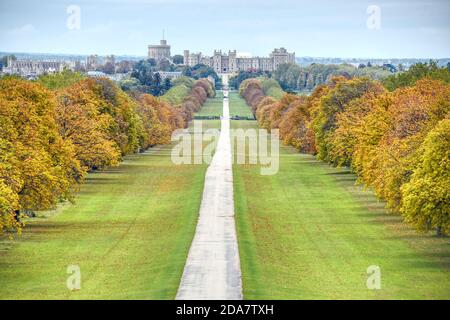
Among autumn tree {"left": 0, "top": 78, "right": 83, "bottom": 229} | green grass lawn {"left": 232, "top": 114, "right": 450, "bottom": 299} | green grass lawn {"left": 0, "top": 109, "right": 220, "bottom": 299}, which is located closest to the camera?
green grass lawn {"left": 232, "top": 114, "right": 450, "bottom": 299}

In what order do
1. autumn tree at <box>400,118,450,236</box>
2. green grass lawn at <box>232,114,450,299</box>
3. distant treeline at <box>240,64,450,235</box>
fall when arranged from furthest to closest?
1. distant treeline at <box>240,64,450,235</box>
2. autumn tree at <box>400,118,450,236</box>
3. green grass lawn at <box>232,114,450,299</box>

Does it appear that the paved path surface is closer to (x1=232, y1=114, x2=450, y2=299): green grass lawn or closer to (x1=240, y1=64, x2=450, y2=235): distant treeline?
(x1=232, y1=114, x2=450, y2=299): green grass lawn

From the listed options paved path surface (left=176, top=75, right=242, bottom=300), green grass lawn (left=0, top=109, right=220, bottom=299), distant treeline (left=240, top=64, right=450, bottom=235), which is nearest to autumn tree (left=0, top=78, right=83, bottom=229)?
green grass lawn (left=0, top=109, right=220, bottom=299)

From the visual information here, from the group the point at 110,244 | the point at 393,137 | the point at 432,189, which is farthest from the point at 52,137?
the point at 432,189

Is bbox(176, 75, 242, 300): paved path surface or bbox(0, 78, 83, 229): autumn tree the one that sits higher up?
bbox(0, 78, 83, 229): autumn tree

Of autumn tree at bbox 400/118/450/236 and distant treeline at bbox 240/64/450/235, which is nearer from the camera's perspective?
autumn tree at bbox 400/118/450/236

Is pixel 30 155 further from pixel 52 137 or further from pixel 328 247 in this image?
pixel 328 247
